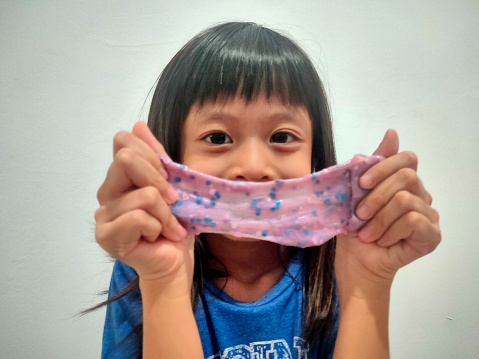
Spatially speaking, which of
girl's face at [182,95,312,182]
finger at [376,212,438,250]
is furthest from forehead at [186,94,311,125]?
finger at [376,212,438,250]

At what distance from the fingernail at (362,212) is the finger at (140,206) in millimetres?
250

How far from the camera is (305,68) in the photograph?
58cm

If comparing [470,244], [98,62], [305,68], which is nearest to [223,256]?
[305,68]

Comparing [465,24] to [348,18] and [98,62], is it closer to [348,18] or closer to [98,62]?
[348,18]

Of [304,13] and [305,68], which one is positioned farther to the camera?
[304,13]

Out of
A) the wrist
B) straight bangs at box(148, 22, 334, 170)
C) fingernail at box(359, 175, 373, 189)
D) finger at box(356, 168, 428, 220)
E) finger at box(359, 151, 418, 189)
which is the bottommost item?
the wrist

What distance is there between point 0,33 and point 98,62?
0.72 ft

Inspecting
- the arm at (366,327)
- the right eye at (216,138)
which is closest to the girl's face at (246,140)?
the right eye at (216,138)

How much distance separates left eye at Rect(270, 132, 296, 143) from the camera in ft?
1.71

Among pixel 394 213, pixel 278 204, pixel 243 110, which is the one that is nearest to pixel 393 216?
pixel 394 213

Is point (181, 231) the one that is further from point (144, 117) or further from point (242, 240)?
point (144, 117)

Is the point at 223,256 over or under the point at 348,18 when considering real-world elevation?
under

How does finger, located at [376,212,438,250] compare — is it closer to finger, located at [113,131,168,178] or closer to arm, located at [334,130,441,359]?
arm, located at [334,130,441,359]

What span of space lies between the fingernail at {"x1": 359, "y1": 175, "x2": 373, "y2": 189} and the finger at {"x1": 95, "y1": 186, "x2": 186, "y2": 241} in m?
0.25
